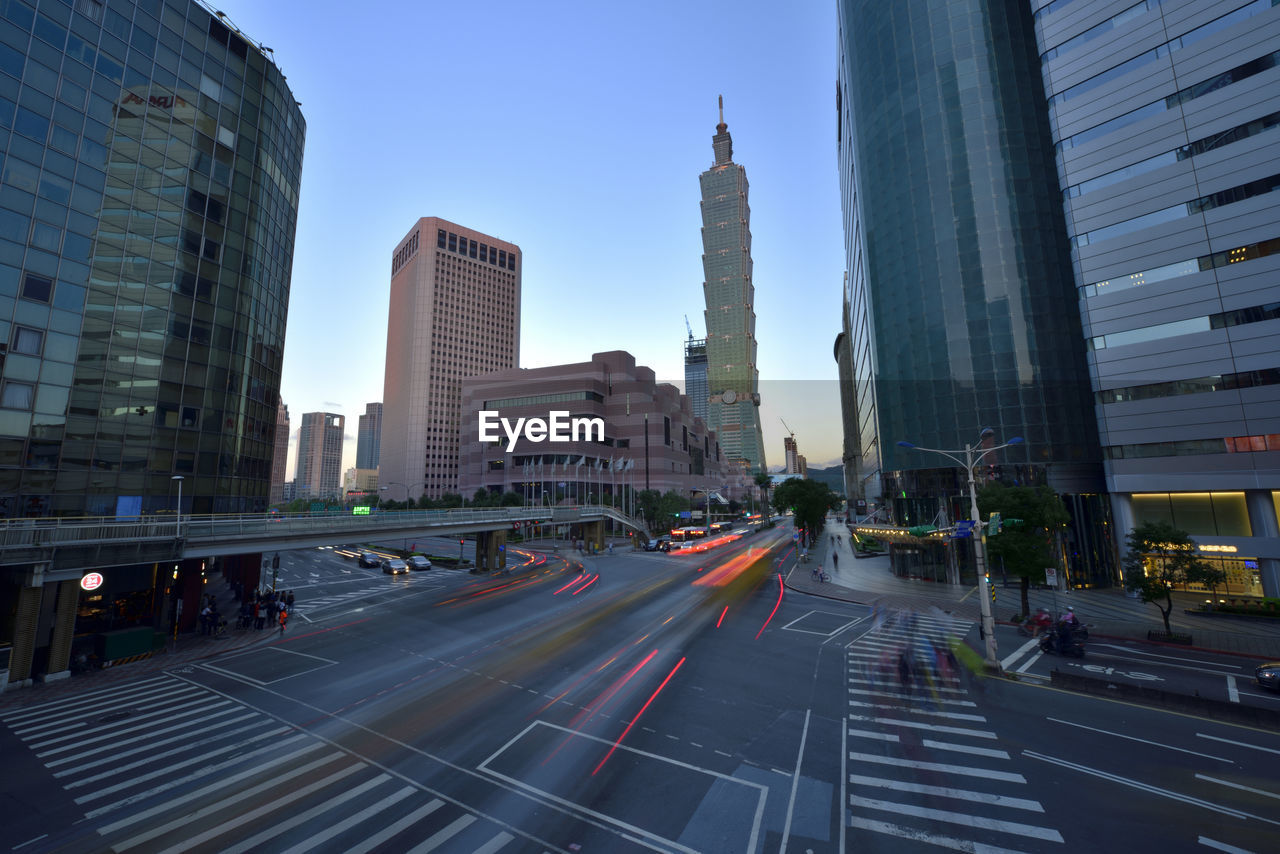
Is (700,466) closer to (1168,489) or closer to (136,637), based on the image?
(1168,489)

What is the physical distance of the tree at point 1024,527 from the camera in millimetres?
29375

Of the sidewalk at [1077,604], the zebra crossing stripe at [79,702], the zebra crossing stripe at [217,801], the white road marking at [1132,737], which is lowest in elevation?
the sidewalk at [1077,604]

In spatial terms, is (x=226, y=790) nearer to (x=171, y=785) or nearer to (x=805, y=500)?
(x=171, y=785)

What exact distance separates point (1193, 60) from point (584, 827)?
6216 centimetres

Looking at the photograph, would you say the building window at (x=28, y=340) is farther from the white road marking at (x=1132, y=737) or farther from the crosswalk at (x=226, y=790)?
the white road marking at (x=1132, y=737)

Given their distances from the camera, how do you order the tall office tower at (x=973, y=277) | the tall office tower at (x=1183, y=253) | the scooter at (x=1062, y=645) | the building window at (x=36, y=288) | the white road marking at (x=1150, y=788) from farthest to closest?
the tall office tower at (x=973, y=277)
the tall office tower at (x=1183, y=253)
the building window at (x=36, y=288)
the scooter at (x=1062, y=645)
the white road marking at (x=1150, y=788)

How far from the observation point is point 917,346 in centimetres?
5306

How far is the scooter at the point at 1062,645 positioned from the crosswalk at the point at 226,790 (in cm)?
2504

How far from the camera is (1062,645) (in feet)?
76.9

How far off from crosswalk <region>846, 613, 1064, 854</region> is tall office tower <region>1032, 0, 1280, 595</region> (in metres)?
34.5

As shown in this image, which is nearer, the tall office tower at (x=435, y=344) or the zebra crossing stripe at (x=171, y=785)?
the zebra crossing stripe at (x=171, y=785)

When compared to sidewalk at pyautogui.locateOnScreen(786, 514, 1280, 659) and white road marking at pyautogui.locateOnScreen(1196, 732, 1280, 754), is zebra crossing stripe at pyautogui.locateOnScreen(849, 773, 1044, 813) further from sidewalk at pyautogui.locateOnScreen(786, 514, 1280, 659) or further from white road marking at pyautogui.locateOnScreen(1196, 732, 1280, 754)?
sidewalk at pyautogui.locateOnScreen(786, 514, 1280, 659)

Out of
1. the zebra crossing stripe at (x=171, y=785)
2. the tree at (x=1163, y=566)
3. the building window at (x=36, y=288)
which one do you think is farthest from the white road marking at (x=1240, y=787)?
the building window at (x=36, y=288)

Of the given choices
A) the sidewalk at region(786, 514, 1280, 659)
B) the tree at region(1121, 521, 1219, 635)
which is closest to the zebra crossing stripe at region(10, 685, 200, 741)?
the sidewalk at region(786, 514, 1280, 659)
